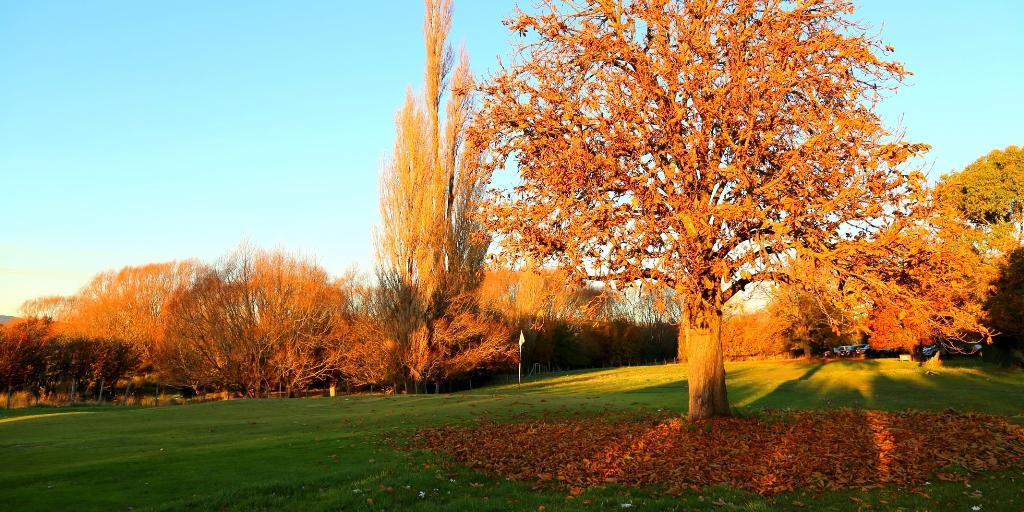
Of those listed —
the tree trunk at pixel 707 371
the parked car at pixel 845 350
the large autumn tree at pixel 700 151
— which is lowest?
the parked car at pixel 845 350

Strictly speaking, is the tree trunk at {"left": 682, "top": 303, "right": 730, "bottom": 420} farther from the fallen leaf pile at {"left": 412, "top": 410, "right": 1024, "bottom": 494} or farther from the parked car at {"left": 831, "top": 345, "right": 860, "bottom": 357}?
the parked car at {"left": 831, "top": 345, "right": 860, "bottom": 357}

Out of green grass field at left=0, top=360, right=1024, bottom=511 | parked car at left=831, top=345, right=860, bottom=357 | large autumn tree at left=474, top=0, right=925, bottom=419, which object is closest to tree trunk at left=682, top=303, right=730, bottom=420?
large autumn tree at left=474, top=0, right=925, bottom=419

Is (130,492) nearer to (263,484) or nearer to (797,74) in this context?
(263,484)

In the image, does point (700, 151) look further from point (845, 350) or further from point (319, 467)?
point (845, 350)

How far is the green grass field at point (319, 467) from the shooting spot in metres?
8.85

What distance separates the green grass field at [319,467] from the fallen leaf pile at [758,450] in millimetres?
636

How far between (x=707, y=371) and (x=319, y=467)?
27.7 feet

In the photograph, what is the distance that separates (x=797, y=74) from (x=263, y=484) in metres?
12.2

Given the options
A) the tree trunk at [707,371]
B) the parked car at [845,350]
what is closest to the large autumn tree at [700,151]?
the tree trunk at [707,371]

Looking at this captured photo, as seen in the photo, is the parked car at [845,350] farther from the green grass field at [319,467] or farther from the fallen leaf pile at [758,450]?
the fallen leaf pile at [758,450]

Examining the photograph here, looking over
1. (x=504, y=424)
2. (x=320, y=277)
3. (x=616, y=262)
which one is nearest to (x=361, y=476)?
(x=616, y=262)

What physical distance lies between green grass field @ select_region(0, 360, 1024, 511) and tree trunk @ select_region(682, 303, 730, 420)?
5.25 meters

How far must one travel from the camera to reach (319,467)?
38.6 ft

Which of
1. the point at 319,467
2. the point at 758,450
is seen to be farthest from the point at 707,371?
the point at 319,467
